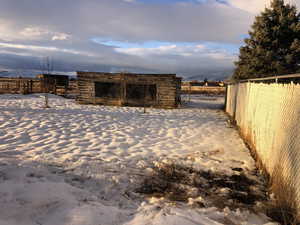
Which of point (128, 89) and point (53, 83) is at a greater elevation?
point (53, 83)

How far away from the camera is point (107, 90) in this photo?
1703 centimetres

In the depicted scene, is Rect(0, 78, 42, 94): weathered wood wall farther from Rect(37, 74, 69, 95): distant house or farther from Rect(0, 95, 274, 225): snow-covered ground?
Rect(0, 95, 274, 225): snow-covered ground

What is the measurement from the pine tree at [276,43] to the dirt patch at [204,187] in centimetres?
1401

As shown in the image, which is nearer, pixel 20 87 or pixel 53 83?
pixel 20 87

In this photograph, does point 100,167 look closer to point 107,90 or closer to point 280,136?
point 280,136

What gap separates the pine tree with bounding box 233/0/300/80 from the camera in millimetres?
15219

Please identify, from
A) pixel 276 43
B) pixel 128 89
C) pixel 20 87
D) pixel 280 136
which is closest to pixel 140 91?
pixel 128 89

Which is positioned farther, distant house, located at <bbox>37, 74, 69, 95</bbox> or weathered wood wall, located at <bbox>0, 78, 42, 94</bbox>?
distant house, located at <bbox>37, 74, 69, 95</bbox>

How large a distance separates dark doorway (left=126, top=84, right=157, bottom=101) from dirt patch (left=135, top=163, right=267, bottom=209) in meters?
12.3

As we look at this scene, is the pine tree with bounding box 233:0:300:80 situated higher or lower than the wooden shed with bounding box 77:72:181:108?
higher

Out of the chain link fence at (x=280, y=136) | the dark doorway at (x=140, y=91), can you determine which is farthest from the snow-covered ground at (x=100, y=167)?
the dark doorway at (x=140, y=91)

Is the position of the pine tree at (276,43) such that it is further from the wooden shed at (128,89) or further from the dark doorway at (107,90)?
the dark doorway at (107,90)

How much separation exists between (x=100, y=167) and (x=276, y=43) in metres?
16.9

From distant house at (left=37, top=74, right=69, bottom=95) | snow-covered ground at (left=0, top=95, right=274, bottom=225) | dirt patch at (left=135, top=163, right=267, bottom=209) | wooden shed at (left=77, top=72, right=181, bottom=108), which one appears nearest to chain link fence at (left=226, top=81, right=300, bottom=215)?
dirt patch at (left=135, top=163, right=267, bottom=209)
